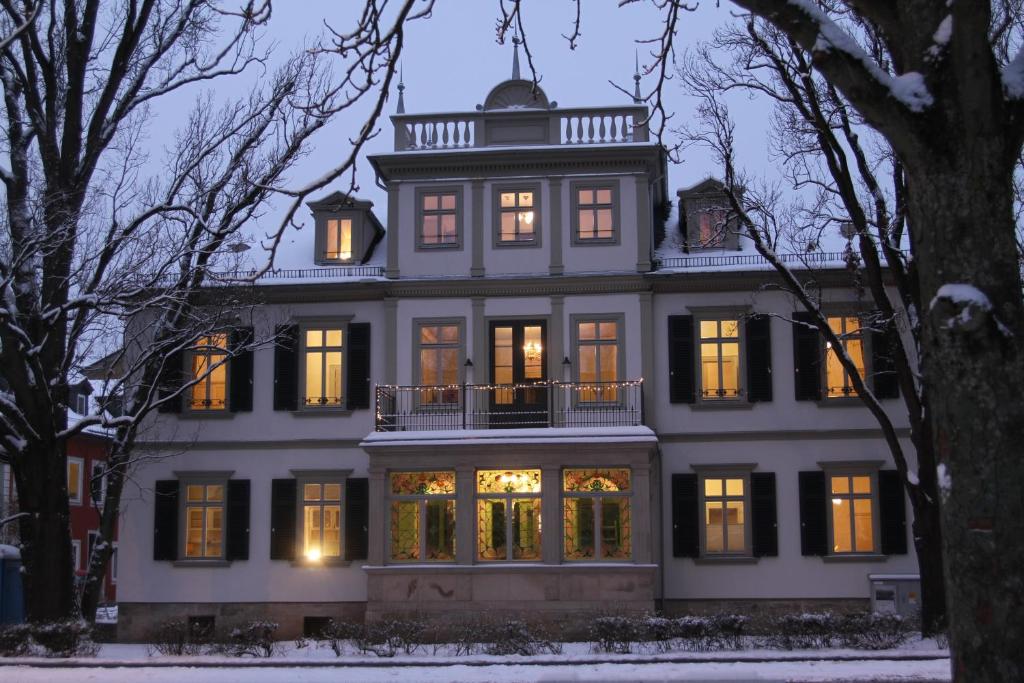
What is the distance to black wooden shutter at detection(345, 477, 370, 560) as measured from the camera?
25.7m

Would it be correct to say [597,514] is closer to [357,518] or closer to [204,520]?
[357,518]

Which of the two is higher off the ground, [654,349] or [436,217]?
[436,217]

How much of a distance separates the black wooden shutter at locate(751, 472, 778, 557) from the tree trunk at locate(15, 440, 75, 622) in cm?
1362

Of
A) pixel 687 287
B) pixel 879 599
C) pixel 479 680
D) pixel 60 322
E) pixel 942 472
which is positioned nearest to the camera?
pixel 942 472

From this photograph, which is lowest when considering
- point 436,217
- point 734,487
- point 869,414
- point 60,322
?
point 734,487

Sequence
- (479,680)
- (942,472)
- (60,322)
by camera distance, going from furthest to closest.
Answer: (60,322)
(479,680)
(942,472)

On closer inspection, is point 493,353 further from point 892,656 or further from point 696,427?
point 892,656

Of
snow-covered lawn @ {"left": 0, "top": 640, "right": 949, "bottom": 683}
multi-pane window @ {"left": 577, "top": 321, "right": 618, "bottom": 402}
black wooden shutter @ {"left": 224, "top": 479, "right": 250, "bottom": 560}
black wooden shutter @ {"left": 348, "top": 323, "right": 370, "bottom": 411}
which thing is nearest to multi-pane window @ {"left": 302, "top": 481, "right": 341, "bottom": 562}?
black wooden shutter @ {"left": 224, "top": 479, "right": 250, "bottom": 560}

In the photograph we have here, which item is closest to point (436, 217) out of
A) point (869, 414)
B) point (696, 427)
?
point (696, 427)

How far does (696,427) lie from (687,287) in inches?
120

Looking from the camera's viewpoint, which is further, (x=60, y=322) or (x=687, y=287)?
(x=687, y=287)

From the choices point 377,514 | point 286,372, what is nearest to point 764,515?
point 377,514

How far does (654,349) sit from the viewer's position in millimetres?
25812

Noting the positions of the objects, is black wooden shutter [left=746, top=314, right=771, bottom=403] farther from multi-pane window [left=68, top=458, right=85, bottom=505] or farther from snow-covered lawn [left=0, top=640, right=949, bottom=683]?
multi-pane window [left=68, top=458, right=85, bottom=505]
